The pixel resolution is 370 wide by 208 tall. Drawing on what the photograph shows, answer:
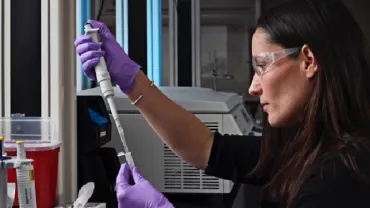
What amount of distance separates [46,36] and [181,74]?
9.16 feet

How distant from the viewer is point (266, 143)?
1.47 m

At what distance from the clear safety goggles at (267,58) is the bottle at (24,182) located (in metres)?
0.57

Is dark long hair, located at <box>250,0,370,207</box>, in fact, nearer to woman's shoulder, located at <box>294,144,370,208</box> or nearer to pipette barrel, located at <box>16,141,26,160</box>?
woman's shoulder, located at <box>294,144,370,208</box>

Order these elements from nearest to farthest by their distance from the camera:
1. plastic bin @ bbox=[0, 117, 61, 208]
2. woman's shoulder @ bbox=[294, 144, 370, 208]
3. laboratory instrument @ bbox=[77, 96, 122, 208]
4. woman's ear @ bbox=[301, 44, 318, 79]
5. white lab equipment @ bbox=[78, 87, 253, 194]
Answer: woman's shoulder @ bbox=[294, 144, 370, 208] < woman's ear @ bbox=[301, 44, 318, 79] < plastic bin @ bbox=[0, 117, 61, 208] < laboratory instrument @ bbox=[77, 96, 122, 208] < white lab equipment @ bbox=[78, 87, 253, 194]

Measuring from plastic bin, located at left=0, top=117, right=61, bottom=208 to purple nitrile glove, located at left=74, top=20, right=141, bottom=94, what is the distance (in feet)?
0.61

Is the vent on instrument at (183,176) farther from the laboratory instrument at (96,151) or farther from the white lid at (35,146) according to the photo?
the white lid at (35,146)

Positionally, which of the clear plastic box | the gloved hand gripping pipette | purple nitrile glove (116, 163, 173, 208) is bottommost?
purple nitrile glove (116, 163, 173, 208)

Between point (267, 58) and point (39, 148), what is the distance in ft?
1.91

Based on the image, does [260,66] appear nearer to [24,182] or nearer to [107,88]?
[107,88]

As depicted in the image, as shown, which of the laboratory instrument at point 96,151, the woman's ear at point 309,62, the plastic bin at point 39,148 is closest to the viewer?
the woman's ear at point 309,62

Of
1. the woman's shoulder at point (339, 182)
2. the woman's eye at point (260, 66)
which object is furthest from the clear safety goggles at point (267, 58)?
the woman's shoulder at point (339, 182)

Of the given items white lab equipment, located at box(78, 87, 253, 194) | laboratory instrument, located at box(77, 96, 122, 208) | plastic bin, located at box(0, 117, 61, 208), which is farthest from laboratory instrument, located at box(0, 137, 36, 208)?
white lab equipment, located at box(78, 87, 253, 194)

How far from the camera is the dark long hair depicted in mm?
1124

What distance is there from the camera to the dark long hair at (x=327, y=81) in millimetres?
1124
